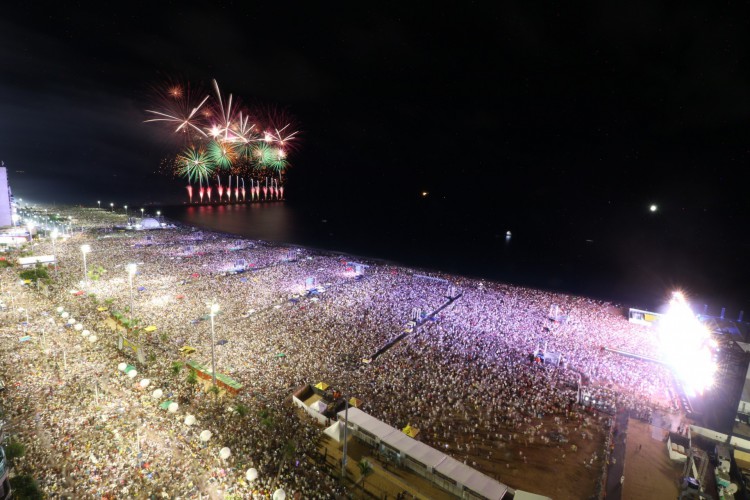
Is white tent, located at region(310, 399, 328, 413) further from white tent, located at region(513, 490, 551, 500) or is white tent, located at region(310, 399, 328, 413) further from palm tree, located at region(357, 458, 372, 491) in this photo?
white tent, located at region(513, 490, 551, 500)

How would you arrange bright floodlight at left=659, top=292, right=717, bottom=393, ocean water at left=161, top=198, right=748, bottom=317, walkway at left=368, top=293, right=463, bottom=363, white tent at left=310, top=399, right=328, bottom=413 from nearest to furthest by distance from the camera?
white tent at left=310, top=399, right=328, bottom=413, bright floodlight at left=659, top=292, right=717, bottom=393, walkway at left=368, top=293, right=463, bottom=363, ocean water at left=161, top=198, right=748, bottom=317

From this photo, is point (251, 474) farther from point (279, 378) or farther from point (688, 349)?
point (688, 349)

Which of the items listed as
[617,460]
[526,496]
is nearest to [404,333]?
[617,460]

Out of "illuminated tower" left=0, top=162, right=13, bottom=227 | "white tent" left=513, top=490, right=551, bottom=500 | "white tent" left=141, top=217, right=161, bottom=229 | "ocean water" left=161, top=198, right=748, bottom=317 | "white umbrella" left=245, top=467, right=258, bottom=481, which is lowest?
"ocean water" left=161, top=198, right=748, bottom=317

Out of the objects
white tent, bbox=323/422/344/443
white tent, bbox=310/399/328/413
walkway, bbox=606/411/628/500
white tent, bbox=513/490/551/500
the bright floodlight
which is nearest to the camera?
white tent, bbox=513/490/551/500

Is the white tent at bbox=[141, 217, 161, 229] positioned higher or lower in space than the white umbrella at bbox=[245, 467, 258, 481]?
higher

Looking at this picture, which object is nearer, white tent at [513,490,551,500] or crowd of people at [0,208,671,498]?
white tent at [513,490,551,500]

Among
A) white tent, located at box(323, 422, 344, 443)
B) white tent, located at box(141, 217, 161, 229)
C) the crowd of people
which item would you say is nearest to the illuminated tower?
white tent, located at box(141, 217, 161, 229)

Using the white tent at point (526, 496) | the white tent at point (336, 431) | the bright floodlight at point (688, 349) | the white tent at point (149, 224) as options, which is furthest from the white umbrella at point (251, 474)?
the white tent at point (149, 224)

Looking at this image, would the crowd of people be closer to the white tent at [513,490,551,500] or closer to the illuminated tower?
the white tent at [513,490,551,500]
